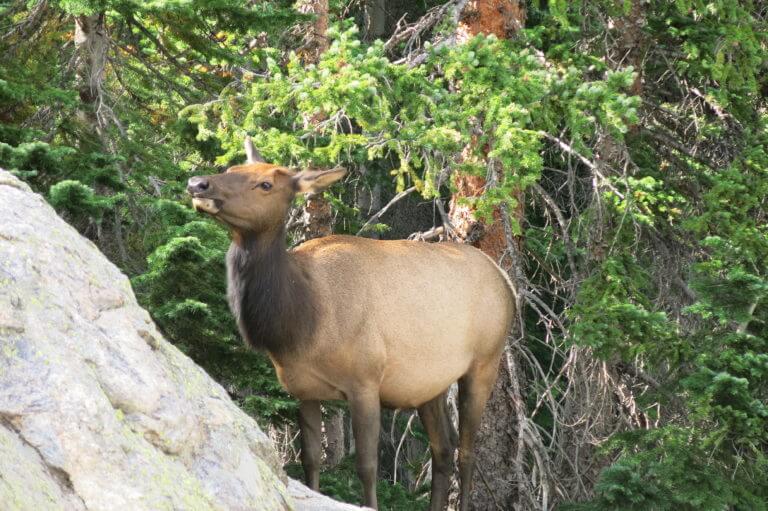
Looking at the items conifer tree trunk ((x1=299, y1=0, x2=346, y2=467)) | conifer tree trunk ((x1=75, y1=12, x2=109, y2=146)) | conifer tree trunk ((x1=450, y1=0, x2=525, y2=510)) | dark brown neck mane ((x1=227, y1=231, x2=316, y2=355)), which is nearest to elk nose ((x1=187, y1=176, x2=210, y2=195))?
dark brown neck mane ((x1=227, y1=231, x2=316, y2=355))

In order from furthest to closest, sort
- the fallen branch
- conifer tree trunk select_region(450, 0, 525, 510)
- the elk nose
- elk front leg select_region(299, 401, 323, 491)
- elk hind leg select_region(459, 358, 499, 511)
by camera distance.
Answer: conifer tree trunk select_region(450, 0, 525, 510) → the fallen branch → elk hind leg select_region(459, 358, 499, 511) → elk front leg select_region(299, 401, 323, 491) → the elk nose

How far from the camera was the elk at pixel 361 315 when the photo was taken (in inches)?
310

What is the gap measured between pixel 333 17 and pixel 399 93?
3.50m

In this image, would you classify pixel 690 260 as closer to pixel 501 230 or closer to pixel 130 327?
pixel 501 230

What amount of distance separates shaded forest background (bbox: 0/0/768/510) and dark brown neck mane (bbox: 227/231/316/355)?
2.01ft

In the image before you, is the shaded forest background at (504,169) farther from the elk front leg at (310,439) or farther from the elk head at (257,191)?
the elk front leg at (310,439)

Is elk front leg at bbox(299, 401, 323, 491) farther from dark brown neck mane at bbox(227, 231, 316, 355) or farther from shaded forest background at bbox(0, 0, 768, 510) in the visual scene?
shaded forest background at bbox(0, 0, 768, 510)

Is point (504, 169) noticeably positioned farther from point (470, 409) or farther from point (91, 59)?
point (91, 59)

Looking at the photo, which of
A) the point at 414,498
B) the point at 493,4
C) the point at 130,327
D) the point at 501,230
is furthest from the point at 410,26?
the point at 130,327

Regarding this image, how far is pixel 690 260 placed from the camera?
39.4 feet

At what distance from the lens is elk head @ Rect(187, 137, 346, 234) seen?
750cm

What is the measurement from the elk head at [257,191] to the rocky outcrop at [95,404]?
1.79 meters

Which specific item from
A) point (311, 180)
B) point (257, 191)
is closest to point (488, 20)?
point (311, 180)

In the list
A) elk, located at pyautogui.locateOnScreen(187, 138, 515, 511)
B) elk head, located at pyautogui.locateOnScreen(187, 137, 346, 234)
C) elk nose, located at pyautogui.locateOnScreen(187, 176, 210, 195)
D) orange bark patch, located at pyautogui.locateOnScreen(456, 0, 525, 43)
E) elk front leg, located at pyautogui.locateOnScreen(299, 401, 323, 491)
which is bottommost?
elk front leg, located at pyautogui.locateOnScreen(299, 401, 323, 491)
